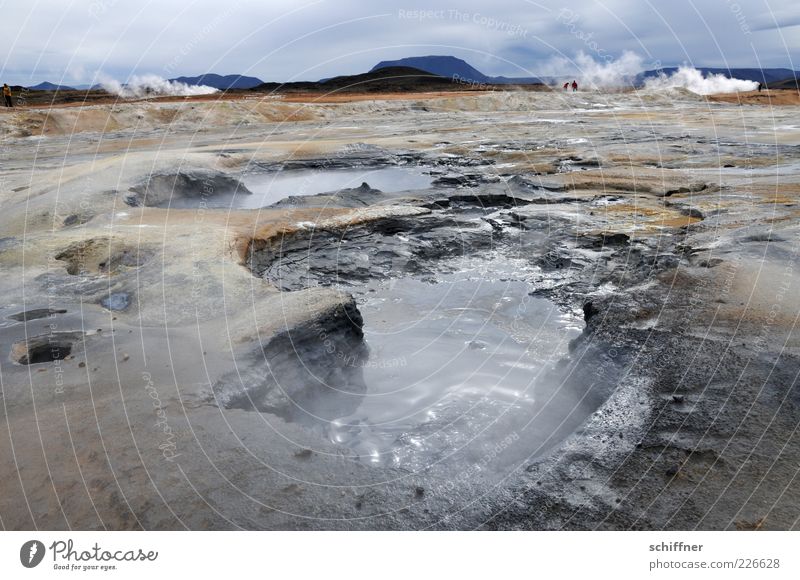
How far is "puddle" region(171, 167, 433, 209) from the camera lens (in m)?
10.6

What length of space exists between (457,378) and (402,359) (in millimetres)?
538

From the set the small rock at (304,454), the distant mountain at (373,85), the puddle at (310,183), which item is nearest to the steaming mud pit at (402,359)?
the small rock at (304,454)

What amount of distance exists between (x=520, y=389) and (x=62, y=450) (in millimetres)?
2974

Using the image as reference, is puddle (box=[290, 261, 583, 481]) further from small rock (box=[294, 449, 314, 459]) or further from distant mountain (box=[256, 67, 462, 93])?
distant mountain (box=[256, 67, 462, 93])

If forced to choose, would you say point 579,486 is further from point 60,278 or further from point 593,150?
point 593,150

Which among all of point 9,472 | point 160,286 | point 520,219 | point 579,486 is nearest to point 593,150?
point 520,219

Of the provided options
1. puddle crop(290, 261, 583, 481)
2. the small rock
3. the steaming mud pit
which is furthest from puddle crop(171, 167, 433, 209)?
the small rock

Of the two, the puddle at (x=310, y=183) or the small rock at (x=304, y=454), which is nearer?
the small rock at (x=304, y=454)

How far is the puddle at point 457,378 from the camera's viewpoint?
356 cm

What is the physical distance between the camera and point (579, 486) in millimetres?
2869

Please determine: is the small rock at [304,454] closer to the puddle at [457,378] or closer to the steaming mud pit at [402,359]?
the steaming mud pit at [402,359]

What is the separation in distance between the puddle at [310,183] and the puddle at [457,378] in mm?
4909

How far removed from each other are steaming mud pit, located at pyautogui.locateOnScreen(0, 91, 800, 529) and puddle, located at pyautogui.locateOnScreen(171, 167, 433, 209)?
134 centimetres

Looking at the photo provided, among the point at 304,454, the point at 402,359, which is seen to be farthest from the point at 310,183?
the point at 304,454
